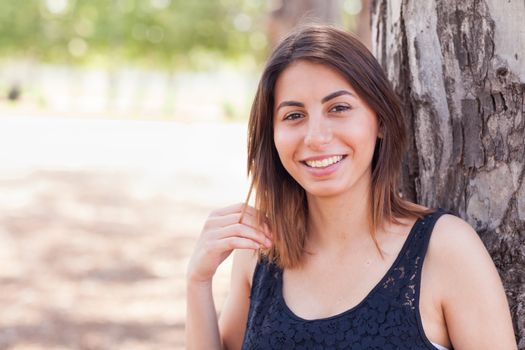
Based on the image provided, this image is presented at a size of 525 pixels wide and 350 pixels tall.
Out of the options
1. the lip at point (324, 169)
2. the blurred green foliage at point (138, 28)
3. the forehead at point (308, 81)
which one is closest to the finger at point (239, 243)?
the lip at point (324, 169)

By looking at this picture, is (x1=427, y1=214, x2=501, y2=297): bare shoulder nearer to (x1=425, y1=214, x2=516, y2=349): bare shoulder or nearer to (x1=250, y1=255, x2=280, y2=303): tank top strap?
(x1=425, y1=214, x2=516, y2=349): bare shoulder

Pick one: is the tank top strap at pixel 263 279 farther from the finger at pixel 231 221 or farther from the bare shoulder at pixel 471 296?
the bare shoulder at pixel 471 296

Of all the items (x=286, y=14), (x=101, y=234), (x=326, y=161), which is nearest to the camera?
(x=326, y=161)

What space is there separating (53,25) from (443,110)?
40.4 metres

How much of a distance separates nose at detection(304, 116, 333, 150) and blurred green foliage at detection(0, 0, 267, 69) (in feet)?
117

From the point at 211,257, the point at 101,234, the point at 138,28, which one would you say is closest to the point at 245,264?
the point at 211,257

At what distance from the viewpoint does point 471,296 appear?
1.99 metres

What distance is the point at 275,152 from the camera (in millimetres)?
2537

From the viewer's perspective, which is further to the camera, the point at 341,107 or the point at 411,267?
the point at 341,107

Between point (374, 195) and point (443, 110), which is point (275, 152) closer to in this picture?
point (374, 195)

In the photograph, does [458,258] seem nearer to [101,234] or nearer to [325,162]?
[325,162]

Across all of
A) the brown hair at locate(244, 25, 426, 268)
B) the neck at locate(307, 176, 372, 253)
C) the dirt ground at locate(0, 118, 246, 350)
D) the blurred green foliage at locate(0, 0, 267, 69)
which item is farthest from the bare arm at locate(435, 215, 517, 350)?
the blurred green foliage at locate(0, 0, 267, 69)

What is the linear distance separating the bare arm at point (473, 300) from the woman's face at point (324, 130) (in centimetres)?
39

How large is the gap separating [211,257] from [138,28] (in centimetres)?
3865
